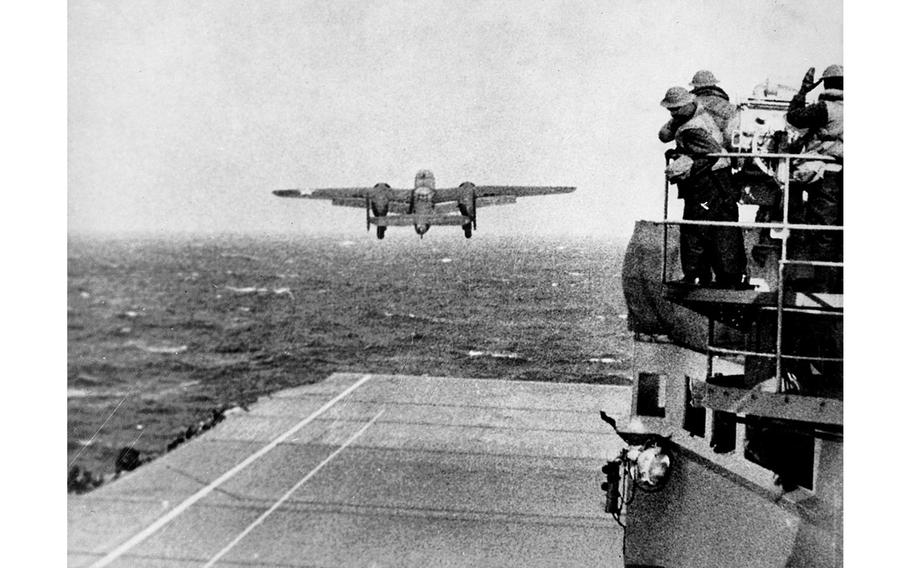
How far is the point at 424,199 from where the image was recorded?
1409 centimetres

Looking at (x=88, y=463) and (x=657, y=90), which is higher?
(x=657, y=90)

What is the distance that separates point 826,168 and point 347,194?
32.0 feet

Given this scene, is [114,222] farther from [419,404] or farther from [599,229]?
[419,404]

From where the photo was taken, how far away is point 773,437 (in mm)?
5395

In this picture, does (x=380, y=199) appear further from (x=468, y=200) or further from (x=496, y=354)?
(x=496, y=354)

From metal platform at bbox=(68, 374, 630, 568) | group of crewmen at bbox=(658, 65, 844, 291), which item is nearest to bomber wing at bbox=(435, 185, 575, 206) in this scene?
metal platform at bbox=(68, 374, 630, 568)

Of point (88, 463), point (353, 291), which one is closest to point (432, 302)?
point (353, 291)

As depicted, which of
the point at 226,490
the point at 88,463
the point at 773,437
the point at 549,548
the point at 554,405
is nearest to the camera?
the point at 773,437

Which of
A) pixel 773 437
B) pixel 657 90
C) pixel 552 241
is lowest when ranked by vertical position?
pixel 773 437

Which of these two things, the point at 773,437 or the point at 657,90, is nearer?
the point at 773,437

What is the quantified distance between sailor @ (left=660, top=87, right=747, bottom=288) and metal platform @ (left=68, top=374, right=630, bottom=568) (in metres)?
3.57

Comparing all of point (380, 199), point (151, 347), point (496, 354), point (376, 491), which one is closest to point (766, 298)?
point (376, 491)

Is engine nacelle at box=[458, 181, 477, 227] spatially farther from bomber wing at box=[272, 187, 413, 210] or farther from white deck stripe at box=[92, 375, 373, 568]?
white deck stripe at box=[92, 375, 373, 568]

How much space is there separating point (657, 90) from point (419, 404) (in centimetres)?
730
